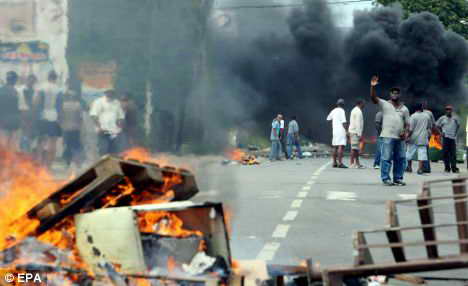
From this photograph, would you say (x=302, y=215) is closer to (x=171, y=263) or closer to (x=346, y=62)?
(x=171, y=263)

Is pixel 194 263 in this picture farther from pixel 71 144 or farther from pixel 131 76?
pixel 131 76

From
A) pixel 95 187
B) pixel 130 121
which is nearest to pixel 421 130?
pixel 130 121

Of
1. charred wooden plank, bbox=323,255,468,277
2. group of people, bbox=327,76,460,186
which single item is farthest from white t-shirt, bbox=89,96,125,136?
charred wooden plank, bbox=323,255,468,277

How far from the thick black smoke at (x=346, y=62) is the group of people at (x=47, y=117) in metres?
28.1

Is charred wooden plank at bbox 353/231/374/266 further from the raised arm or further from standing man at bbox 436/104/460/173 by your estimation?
standing man at bbox 436/104/460/173

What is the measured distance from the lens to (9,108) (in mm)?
8297

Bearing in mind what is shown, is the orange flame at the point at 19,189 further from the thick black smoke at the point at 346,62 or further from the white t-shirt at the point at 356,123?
the thick black smoke at the point at 346,62

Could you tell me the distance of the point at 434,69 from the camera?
128ft

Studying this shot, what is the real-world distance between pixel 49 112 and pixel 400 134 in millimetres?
8039

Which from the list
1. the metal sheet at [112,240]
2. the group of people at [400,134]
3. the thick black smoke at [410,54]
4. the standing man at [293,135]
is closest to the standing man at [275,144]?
the standing man at [293,135]

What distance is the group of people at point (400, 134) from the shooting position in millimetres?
14805

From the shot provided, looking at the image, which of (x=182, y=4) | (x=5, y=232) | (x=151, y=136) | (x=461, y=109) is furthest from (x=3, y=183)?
(x=461, y=109)

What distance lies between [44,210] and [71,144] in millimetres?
4986

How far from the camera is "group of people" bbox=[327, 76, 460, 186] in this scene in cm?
1480
